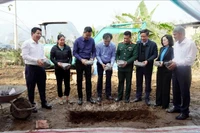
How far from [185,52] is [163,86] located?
1.06 m

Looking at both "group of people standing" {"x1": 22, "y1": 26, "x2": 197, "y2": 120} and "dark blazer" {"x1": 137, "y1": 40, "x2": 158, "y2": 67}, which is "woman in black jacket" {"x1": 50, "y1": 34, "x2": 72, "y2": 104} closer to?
"group of people standing" {"x1": 22, "y1": 26, "x2": 197, "y2": 120}

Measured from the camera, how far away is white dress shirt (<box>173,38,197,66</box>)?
13.6ft

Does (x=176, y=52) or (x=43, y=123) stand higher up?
(x=176, y=52)

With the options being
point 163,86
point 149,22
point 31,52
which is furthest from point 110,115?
point 149,22

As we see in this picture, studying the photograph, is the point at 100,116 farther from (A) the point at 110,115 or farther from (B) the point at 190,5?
(B) the point at 190,5

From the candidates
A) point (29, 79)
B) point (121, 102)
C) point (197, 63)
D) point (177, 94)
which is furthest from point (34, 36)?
point (197, 63)

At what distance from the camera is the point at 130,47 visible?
5.34 metres

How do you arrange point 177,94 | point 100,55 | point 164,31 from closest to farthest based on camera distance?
point 177,94 < point 100,55 < point 164,31

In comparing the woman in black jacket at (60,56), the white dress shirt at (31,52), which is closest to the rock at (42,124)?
the white dress shirt at (31,52)

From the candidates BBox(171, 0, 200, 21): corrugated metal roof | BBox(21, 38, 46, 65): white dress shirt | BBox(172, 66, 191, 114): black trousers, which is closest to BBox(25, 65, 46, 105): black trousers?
BBox(21, 38, 46, 65): white dress shirt

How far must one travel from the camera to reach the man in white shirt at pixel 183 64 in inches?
163

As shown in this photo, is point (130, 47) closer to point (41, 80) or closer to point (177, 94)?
point (177, 94)

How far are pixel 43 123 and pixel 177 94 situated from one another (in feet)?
8.46

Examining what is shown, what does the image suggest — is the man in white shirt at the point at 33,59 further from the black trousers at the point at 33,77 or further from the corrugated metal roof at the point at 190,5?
the corrugated metal roof at the point at 190,5
